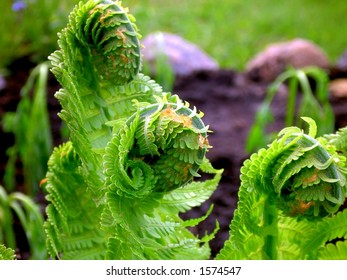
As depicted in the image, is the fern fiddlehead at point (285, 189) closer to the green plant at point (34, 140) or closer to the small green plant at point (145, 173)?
the small green plant at point (145, 173)

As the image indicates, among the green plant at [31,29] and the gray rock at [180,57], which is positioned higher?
the green plant at [31,29]

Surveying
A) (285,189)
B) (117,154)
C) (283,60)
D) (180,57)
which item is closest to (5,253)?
(117,154)

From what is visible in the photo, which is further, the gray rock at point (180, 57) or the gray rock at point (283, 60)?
the gray rock at point (283, 60)

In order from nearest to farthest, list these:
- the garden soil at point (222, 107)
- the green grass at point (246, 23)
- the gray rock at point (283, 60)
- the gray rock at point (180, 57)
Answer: the garden soil at point (222, 107) → the gray rock at point (180, 57) → the gray rock at point (283, 60) → the green grass at point (246, 23)

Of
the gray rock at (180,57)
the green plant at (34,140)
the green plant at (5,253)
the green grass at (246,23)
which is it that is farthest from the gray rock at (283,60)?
the green plant at (5,253)

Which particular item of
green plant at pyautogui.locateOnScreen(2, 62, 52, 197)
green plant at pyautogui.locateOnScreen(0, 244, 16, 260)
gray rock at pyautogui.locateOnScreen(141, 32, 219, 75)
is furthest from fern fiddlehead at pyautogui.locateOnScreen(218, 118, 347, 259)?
gray rock at pyautogui.locateOnScreen(141, 32, 219, 75)

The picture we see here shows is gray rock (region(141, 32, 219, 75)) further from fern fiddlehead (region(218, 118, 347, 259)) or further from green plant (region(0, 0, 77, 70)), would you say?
fern fiddlehead (region(218, 118, 347, 259))
